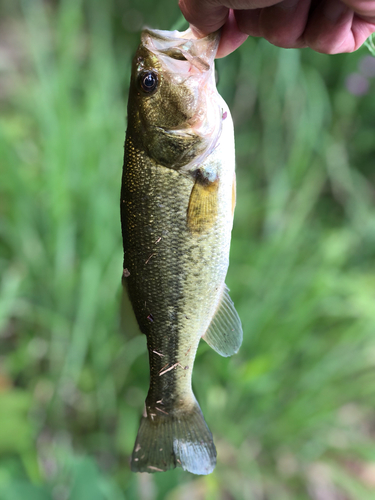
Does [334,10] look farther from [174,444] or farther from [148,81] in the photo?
[174,444]

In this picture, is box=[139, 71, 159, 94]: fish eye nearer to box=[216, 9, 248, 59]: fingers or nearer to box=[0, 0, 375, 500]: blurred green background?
box=[216, 9, 248, 59]: fingers

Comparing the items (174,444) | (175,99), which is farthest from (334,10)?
(174,444)

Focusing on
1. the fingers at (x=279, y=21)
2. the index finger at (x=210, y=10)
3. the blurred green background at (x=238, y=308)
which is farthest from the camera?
the blurred green background at (x=238, y=308)

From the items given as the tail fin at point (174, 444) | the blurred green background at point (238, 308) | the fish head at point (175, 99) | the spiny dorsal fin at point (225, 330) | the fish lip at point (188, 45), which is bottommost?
the blurred green background at point (238, 308)

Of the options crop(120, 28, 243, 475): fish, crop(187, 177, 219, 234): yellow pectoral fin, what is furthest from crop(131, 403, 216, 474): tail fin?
crop(187, 177, 219, 234): yellow pectoral fin

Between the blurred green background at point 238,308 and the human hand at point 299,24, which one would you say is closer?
the human hand at point 299,24

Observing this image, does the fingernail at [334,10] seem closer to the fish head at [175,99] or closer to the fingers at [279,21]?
the fingers at [279,21]

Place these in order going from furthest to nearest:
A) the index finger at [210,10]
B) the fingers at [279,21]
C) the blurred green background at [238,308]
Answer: the blurred green background at [238,308] → the fingers at [279,21] → the index finger at [210,10]

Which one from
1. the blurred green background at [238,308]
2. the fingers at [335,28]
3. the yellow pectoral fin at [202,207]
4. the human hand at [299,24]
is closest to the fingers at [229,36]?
the human hand at [299,24]
